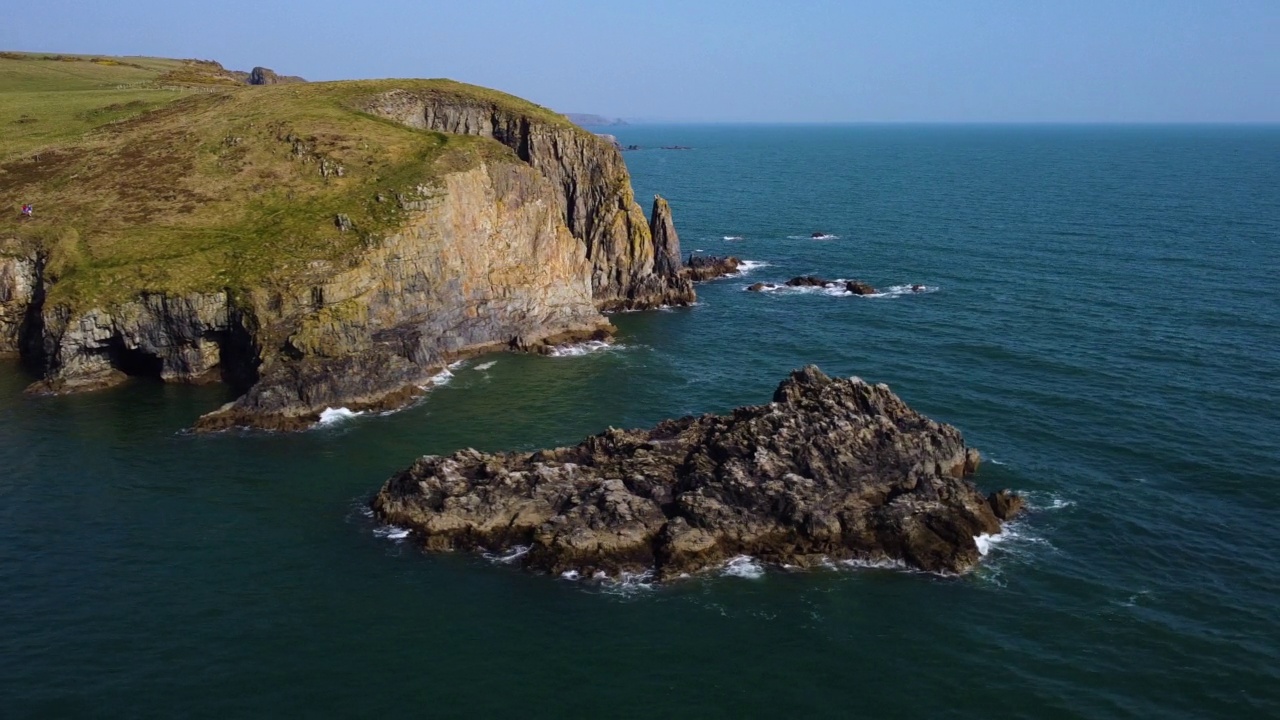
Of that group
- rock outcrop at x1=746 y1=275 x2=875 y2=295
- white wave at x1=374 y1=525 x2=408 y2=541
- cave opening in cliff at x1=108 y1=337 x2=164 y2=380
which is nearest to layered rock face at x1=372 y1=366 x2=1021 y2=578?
white wave at x1=374 y1=525 x2=408 y2=541

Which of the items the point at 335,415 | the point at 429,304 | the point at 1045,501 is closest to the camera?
the point at 1045,501

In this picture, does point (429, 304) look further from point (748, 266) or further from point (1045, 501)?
point (748, 266)

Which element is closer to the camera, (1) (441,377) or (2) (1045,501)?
(2) (1045,501)

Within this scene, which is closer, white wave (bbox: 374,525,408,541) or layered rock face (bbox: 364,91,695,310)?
white wave (bbox: 374,525,408,541)

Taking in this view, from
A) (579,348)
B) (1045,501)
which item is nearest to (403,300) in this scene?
(579,348)

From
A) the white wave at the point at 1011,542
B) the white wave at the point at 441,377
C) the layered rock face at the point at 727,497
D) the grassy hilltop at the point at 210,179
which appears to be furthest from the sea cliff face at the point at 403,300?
the white wave at the point at 1011,542

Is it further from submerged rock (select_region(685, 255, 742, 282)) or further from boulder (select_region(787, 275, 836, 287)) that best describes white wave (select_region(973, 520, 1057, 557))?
submerged rock (select_region(685, 255, 742, 282))

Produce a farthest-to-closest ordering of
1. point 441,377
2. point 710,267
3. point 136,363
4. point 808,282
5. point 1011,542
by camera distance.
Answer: point 710,267
point 808,282
point 441,377
point 136,363
point 1011,542
